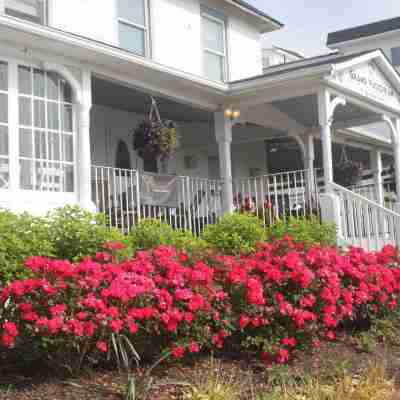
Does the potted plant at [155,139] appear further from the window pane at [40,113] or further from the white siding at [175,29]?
the window pane at [40,113]

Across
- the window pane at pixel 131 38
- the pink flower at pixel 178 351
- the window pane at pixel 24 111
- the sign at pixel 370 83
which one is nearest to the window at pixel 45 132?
the window pane at pixel 24 111

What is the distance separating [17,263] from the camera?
5988 millimetres

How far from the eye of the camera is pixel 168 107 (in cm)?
1348

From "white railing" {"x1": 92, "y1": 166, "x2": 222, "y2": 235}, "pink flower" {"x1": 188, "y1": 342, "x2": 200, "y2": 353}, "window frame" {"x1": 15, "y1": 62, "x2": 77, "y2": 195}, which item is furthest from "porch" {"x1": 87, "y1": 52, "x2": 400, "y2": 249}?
"pink flower" {"x1": 188, "y1": 342, "x2": 200, "y2": 353}

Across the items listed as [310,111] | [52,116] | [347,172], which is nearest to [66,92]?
[52,116]

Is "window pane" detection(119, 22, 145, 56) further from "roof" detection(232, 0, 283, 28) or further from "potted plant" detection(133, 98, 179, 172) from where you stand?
"roof" detection(232, 0, 283, 28)

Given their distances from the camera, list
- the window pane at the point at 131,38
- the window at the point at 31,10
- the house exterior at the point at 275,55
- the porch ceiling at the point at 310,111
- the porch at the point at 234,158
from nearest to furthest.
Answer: the window at the point at 31,10 < the porch at the point at 234,158 < the window pane at the point at 131,38 < the porch ceiling at the point at 310,111 < the house exterior at the point at 275,55

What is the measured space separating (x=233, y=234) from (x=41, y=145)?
3026 millimetres

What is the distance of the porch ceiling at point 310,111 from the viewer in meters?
13.3

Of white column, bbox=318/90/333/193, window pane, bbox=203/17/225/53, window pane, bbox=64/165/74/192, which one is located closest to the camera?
window pane, bbox=64/165/74/192

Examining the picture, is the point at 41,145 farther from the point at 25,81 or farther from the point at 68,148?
the point at 25,81

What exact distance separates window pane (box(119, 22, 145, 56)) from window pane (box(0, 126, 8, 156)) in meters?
3.96

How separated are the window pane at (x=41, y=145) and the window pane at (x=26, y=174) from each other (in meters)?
0.26

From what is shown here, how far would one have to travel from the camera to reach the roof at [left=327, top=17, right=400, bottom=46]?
97.9ft
